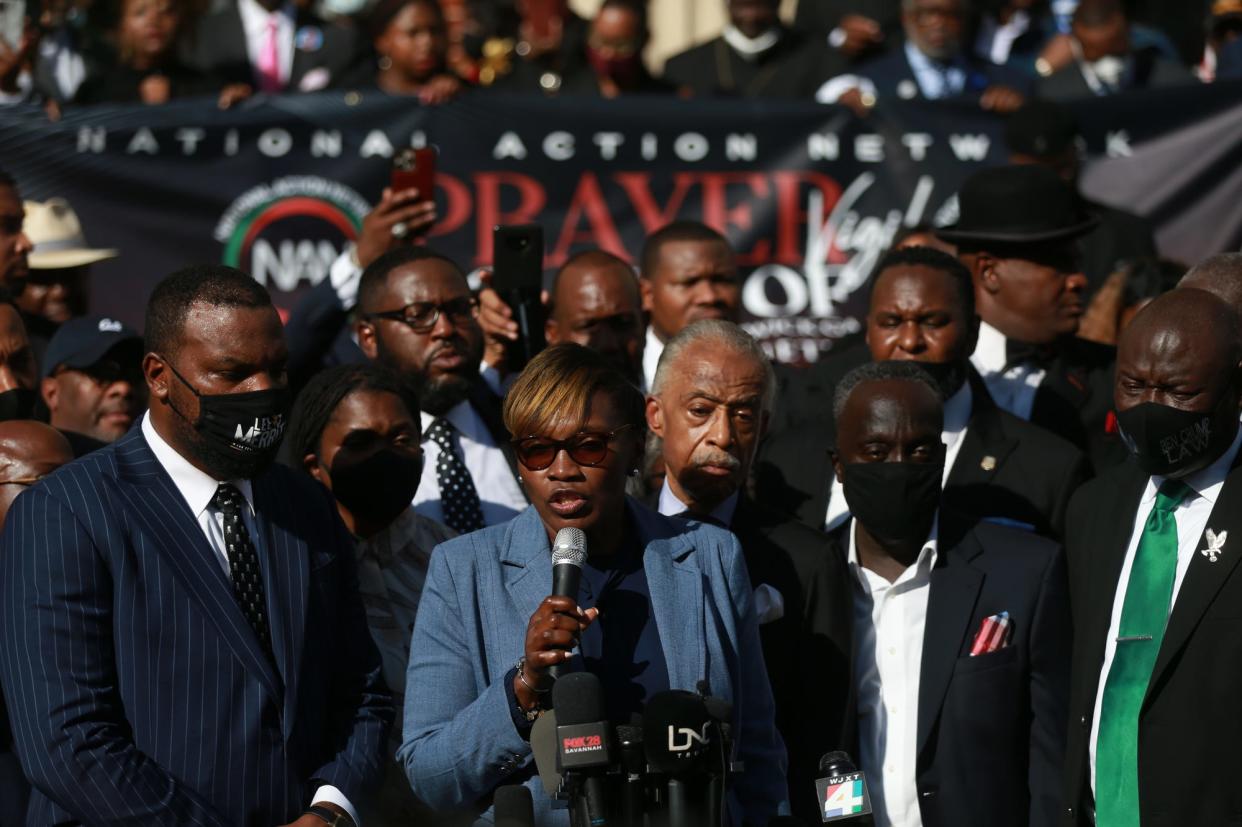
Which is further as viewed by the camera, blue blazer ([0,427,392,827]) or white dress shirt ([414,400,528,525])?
white dress shirt ([414,400,528,525])

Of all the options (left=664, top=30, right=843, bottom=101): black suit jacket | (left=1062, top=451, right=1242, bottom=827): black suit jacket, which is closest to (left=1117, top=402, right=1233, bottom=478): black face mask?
(left=1062, top=451, right=1242, bottom=827): black suit jacket

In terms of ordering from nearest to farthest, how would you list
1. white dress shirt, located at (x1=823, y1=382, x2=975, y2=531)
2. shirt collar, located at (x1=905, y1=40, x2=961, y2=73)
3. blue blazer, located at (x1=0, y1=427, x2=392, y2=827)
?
1. blue blazer, located at (x1=0, y1=427, x2=392, y2=827)
2. white dress shirt, located at (x1=823, y1=382, x2=975, y2=531)
3. shirt collar, located at (x1=905, y1=40, x2=961, y2=73)

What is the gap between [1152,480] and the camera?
19.5 ft

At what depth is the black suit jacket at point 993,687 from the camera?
5641 mm

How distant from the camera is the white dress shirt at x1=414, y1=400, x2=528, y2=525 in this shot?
6586mm

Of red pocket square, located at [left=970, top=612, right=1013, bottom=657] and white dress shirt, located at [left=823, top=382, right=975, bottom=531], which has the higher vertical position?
white dress shirt, located at [left=823, top=382, right=975, bottom=531]

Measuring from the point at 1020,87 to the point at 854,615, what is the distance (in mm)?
6013

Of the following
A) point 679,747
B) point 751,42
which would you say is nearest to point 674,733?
point 679,747

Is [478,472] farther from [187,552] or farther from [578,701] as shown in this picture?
[578,701]

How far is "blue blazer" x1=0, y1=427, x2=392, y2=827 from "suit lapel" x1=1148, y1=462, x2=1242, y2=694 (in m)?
2.37

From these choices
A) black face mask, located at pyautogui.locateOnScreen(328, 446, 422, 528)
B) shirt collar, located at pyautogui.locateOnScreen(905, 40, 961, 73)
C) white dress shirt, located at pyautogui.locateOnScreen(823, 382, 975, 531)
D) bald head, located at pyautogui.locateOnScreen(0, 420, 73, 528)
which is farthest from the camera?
shirt collar, located at pyautogui.locateOnScreen(905, 40, 961, 73)

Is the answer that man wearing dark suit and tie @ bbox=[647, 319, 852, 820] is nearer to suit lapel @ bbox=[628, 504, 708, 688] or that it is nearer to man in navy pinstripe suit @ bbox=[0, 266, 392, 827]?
suit lapel @ bbox=[628, 504, 708, 688]

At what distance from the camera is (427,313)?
6.87 m

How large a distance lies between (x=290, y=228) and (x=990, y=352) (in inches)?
150
